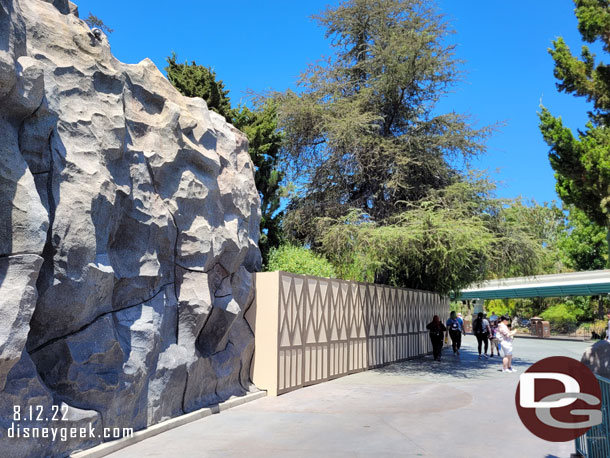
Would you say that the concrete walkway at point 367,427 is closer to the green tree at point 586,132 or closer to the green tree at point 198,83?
the green tree at point 586,132

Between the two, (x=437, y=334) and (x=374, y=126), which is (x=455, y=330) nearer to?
(x=437, y=334)

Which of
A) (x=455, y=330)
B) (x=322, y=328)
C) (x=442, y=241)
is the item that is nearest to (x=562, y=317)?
(x=455, y=330)

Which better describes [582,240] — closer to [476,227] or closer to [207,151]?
[476,227]

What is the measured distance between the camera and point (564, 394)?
6.62 m

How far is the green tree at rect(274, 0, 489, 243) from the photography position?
19922 mm

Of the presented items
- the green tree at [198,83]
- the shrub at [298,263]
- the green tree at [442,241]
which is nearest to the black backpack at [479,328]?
the green tree at [442,241]

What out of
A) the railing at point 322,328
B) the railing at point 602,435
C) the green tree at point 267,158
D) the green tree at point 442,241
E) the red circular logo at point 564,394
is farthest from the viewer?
the green tree at point 267,158

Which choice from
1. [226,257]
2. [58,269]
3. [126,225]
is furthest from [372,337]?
[58,269]

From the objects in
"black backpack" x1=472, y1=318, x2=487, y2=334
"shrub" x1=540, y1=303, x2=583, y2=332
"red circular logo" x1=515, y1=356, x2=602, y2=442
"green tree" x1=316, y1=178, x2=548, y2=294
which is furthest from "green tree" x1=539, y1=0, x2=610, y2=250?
"shrub" x1=540, y1=303, x2=583, y2=332

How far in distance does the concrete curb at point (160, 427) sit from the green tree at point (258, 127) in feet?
29.3

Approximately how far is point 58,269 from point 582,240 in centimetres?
4528

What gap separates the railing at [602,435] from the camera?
5.93 metres

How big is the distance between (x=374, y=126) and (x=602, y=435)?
15.1 meters

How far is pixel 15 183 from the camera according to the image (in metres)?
6.29
